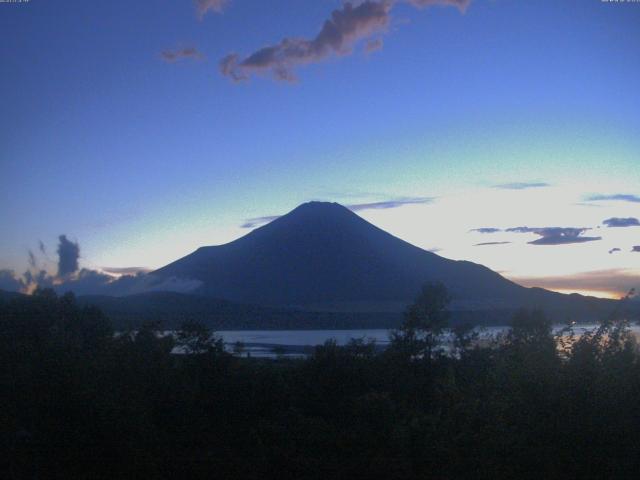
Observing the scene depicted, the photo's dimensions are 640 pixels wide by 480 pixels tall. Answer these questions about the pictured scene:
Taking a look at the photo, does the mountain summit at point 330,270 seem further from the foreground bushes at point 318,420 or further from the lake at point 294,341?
the foreground bushes at point 318,420

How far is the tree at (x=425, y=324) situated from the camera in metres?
30.7

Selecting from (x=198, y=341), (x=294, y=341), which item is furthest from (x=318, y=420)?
(x=294, y=341)

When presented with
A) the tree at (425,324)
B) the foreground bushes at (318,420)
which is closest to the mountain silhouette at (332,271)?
the tree at (425,324)

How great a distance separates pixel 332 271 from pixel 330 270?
0.43 meters

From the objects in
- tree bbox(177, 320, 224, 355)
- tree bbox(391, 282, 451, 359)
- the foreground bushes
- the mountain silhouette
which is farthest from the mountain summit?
the foreground bushes

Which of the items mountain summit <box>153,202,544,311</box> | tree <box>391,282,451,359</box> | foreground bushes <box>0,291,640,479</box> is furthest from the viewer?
mountain summit <box>153,202,544,311</box>

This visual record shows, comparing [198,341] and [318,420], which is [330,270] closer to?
[198,341]

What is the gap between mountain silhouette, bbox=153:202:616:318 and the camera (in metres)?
79.2

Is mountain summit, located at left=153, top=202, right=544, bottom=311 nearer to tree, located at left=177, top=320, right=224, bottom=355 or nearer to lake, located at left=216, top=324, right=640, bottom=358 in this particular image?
lake, located at left=216, top=324, right=640, bottom=358

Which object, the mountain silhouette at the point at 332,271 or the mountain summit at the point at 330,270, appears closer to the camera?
the mountain silhouette at the point at 332,271

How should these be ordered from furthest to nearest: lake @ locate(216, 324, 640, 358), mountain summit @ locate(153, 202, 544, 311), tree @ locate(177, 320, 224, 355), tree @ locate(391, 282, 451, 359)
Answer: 1. mountain summit @ locate(153, 202, 544, 311)
2. tree @ locate(391, 282, 451, 359)
3. lake @ locate(216, 324, 640, 358)
4. tree @ locate(177, 320, 224, 355)

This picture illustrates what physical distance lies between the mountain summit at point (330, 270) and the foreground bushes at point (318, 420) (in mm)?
50720

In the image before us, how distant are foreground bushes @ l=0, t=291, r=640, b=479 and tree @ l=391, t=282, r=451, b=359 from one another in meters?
9.33

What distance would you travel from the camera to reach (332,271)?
95812mm
